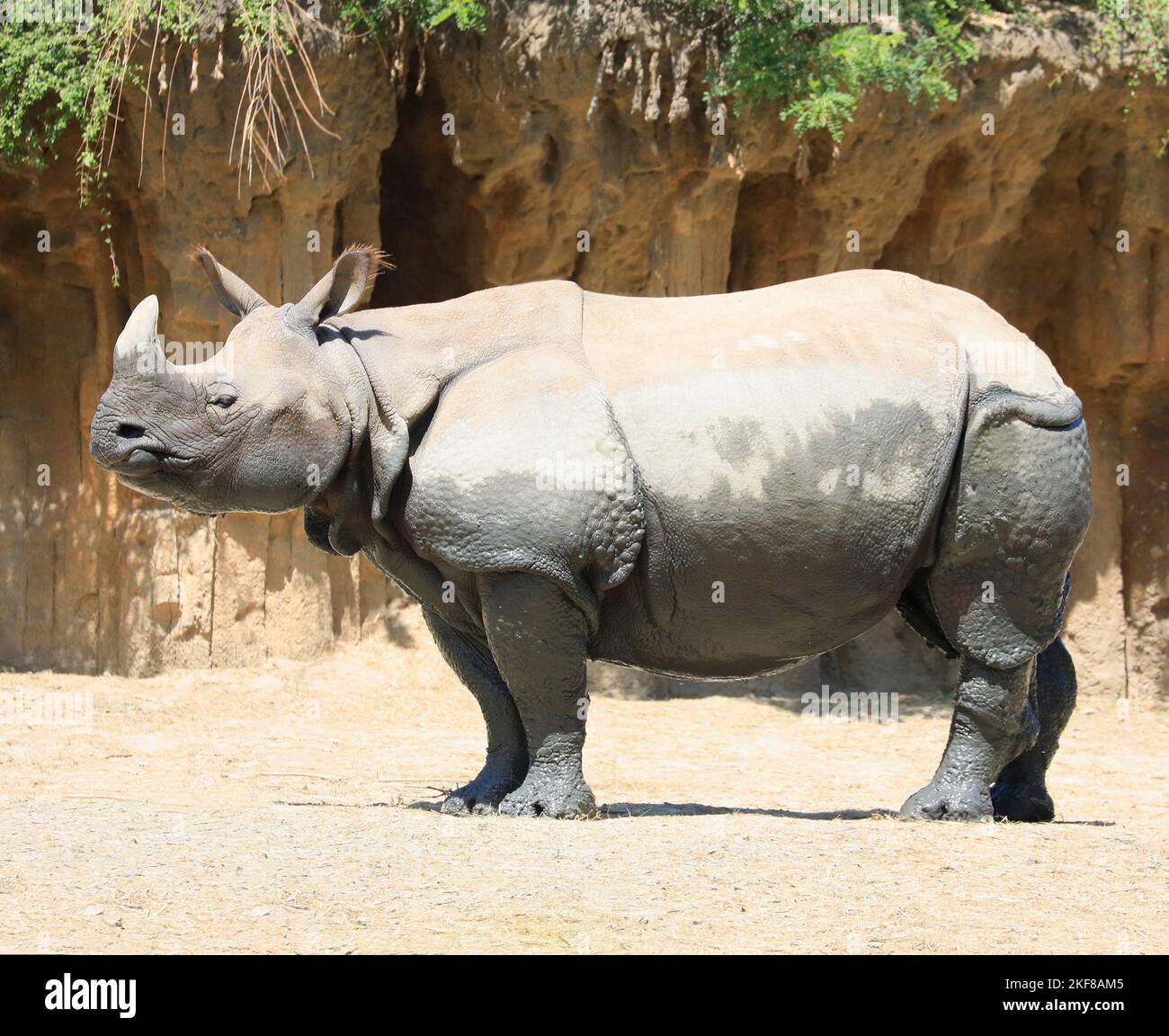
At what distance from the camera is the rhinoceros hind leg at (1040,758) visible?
23.0ft

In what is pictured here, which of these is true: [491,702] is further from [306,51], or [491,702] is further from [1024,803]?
[306,51]

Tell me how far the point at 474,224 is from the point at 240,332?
6158 millimetres

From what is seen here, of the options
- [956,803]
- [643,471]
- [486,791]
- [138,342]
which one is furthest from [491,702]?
[138,342]

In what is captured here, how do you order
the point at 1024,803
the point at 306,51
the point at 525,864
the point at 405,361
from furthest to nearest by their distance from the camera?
the point at 306,51 < the point at 1024,803 < the point at 405,361 < the point at 525,864

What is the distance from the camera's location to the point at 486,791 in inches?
260

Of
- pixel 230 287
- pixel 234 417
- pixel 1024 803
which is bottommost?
pixel 1024 803

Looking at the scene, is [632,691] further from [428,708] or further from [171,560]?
[171,560]

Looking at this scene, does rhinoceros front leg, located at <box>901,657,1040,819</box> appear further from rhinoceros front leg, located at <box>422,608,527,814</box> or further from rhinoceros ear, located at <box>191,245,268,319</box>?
rhinoceros ear, located at <box>191,245,268,319</box>

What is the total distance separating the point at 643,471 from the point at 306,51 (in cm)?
592

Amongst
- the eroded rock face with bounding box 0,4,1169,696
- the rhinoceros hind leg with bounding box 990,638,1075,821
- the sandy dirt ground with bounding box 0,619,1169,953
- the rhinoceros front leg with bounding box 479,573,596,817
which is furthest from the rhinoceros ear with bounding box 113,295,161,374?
the eroded rock face with bounding box 0,4,1169,696

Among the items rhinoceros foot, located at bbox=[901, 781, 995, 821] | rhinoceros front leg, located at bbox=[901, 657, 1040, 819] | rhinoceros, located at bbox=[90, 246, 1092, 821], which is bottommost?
rhinoceros foot, located at bbox=[901, 781, 995, 821]

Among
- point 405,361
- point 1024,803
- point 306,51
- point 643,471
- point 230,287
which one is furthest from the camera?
point 306,51

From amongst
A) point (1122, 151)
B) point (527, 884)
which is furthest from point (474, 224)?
point (527, 884)

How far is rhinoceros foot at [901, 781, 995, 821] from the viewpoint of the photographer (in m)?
6.48
